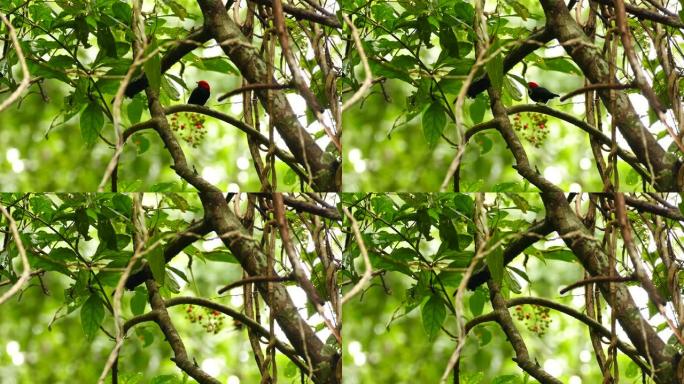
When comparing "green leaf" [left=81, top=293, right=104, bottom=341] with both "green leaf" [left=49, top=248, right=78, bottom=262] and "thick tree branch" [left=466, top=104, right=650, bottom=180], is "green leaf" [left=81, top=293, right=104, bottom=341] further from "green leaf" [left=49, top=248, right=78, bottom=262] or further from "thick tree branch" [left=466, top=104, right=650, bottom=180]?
"thick tree branch" [left=466, top=104, right=650, bottom=180]

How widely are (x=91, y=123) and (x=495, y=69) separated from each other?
0.89 meters

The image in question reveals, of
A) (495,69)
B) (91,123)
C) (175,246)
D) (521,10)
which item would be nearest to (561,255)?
(495,69)

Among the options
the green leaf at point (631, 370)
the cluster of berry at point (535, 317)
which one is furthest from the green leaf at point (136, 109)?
the green leaf at point (631, 370)

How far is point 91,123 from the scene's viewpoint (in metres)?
1.83

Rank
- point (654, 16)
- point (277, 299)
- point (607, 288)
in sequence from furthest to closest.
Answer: point (654, 16)
point (607, 288)
point (277, 299)

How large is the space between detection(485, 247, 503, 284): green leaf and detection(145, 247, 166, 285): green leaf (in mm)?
693

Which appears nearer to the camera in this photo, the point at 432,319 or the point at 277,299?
the point at 277,299

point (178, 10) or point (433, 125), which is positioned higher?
point (178, 10)

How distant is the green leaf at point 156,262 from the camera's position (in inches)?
68.6

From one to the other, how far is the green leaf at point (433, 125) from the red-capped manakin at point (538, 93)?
20cm

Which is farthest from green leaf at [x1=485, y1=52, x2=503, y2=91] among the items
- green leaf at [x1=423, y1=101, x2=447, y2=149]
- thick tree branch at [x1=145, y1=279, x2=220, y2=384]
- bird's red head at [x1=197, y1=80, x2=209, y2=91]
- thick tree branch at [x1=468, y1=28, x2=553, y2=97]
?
thick tree branch at [x1=145, y1=279, x2=220, y2=384]

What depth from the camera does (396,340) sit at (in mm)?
1848

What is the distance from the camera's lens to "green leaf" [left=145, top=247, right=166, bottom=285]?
1743mm

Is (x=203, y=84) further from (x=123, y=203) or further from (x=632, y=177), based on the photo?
(x=632, y=177)
